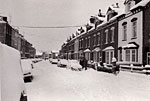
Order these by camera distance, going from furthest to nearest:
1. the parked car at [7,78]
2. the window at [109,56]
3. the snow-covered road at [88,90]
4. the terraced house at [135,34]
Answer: the window at [109,56] < the terraced house at [135,34] < the snow-covered road at [88,90] < the parked car at [7,78]

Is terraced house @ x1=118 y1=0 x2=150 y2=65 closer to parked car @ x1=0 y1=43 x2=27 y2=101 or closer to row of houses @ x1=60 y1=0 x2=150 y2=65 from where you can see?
row of houses @ x1=60 y1=0 x2=150 y2=65

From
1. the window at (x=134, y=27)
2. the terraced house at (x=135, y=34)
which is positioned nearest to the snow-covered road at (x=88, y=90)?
the terraced house at (x=135, y=34)

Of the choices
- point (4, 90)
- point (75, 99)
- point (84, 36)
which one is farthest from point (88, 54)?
point (4, 90)

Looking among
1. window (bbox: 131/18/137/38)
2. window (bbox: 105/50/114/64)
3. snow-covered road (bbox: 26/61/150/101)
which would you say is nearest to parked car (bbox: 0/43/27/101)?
snow-covered road (bbox: 26/61/150/101)

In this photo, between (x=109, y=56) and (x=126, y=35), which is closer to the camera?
(x=126, y=35)

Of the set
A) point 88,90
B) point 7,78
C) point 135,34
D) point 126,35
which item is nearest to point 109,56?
point 126,35

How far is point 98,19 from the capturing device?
123 feet

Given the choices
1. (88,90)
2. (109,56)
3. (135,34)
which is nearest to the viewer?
(88,90)

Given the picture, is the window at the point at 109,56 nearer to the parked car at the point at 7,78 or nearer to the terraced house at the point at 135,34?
the terraced house at the point at 135,34

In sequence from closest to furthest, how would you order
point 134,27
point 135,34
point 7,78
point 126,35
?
point 7,78, point 135,34, point 134,27, point 126,35

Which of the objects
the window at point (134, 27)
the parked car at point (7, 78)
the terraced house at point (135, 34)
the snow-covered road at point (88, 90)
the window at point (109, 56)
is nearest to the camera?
→ the parked car at point (7, 78)

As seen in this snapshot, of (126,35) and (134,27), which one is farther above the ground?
(134,27)

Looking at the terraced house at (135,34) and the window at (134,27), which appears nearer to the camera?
the terraced house at (135,34)

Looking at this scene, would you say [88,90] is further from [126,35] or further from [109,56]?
[109,56]
